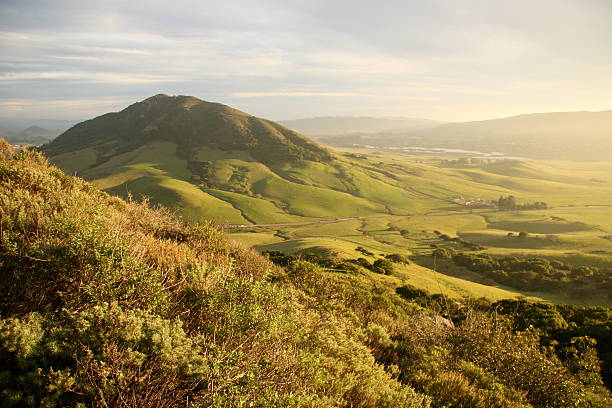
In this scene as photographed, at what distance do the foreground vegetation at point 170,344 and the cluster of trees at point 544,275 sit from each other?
139 feet

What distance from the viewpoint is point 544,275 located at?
1929 inches

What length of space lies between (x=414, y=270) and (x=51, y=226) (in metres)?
46.6

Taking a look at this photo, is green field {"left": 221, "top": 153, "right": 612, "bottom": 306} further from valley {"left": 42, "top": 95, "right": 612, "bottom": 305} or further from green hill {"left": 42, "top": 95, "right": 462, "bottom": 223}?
green hill {"left": 42, "top": 95, "right": 462, "bottom": 223}

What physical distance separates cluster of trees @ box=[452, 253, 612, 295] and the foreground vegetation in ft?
139

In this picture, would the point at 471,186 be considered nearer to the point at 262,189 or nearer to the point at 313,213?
the point at 313,213

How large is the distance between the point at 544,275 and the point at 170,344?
5964 centimetres

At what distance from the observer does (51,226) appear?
740 cm

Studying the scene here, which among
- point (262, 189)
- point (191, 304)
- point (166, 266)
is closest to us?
point (191, 304)

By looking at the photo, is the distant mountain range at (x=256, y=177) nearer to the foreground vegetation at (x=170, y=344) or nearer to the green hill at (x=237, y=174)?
the green hill at (x=237, y=174)

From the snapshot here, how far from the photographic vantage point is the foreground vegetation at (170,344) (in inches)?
177

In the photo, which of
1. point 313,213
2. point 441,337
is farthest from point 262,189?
point 441,337

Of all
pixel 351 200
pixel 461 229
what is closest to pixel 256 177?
pixel 351 200

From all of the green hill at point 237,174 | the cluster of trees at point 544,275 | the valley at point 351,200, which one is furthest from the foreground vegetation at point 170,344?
the green hill at point 237,174

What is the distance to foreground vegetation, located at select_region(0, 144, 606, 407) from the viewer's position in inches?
177
